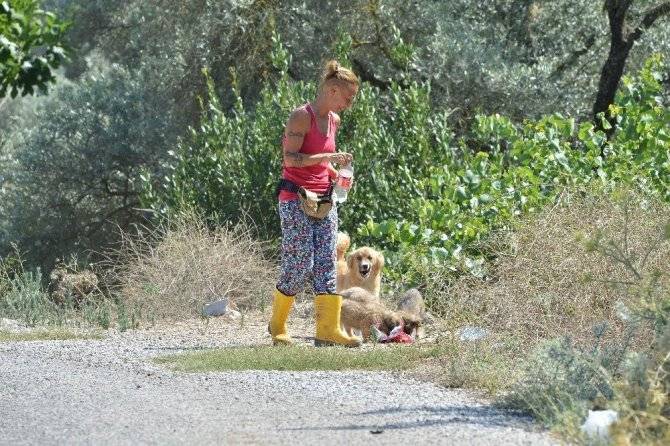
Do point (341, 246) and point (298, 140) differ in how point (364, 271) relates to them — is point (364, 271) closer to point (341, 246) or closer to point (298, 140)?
point (341, 246)

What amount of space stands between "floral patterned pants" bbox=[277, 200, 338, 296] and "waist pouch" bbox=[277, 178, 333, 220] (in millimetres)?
76

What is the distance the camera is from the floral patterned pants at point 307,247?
1064cm

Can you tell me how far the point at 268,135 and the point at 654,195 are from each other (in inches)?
219

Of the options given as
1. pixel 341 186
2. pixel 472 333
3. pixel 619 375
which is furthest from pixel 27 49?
pixel 619 375

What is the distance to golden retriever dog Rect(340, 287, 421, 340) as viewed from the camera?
11.3 m

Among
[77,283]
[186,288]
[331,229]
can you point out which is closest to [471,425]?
[331,229]

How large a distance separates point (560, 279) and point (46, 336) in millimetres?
4367

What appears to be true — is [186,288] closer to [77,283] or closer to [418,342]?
[77,283]

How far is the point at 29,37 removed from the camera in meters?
12.5

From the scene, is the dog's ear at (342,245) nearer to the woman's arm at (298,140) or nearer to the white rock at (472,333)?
the woman's arm at (298,140)

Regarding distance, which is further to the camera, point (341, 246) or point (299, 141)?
point (341, 246)

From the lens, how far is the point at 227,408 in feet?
25.4

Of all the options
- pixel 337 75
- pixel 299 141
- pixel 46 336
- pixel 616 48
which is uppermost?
pixel 616 48

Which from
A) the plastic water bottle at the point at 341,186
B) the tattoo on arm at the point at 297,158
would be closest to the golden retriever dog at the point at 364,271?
the plastic water bottle at the point at 341,186
